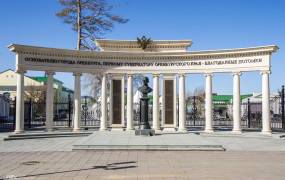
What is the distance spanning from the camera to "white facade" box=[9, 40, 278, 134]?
3100 centimetres

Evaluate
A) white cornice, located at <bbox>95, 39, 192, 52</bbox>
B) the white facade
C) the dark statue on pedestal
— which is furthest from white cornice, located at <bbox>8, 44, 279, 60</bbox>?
the dark statue on pedestal

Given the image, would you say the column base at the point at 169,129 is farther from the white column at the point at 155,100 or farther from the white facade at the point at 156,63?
the white column at the point at 155,100

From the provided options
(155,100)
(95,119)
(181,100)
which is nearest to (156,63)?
(155,100)

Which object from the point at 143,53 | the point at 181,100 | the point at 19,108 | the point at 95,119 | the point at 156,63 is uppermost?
the point at 143,53

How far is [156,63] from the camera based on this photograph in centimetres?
3428

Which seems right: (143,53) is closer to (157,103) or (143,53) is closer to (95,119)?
(157,103)

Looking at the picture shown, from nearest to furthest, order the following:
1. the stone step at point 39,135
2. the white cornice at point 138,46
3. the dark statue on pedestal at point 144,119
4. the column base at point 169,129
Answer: the stone step at point 39,135 < the dark statue on pedestal at point 144,119 < the column base at point 169,129 < the white cornice at point 138,46

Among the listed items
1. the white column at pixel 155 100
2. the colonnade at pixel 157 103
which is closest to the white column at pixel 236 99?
the colonnade at pixel 157 103

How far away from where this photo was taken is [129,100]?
112 ft

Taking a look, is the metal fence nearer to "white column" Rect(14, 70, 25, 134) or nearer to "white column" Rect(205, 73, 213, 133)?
"white column" Rect(14, 70, 25, 134)

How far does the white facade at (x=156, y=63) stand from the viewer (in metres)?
31.0

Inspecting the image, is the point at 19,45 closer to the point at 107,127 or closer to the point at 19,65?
the point at 19,65

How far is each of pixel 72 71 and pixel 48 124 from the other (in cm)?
487

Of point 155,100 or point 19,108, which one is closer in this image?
point 19,108
